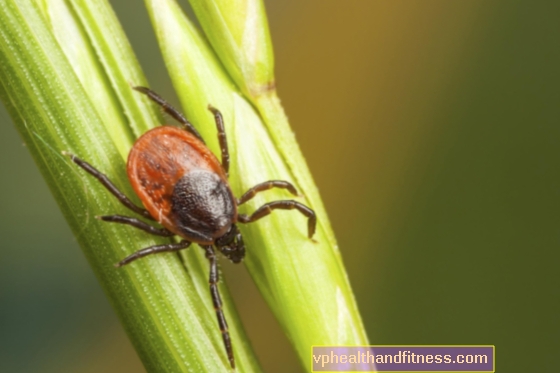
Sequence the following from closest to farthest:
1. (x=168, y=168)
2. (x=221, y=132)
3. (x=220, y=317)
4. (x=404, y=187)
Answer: (x=220, y=317)
(x=221, y=132)
(x=168, y=168)
(x=404, y=187)

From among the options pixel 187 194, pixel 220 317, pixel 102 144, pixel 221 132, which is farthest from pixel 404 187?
pixel 102 144

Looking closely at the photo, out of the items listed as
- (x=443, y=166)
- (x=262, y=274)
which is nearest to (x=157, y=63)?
(x=443, y=166)

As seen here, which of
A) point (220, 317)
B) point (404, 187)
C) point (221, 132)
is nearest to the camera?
point (220, 317)

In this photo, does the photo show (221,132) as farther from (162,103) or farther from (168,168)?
(168,168)

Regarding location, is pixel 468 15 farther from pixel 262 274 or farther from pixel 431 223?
pixel 262 274

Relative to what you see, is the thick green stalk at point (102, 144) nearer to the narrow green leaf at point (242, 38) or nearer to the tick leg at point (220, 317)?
the tick leg at point (220, 317)

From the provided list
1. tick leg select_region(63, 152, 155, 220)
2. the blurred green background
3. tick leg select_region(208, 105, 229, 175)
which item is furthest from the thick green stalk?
the blurred green background
